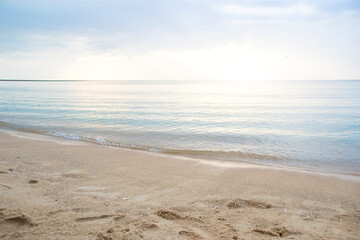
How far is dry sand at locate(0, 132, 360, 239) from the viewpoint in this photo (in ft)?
12.5

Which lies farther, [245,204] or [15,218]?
[245,204]

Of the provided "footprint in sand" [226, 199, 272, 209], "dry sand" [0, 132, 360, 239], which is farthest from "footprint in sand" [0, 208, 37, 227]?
"footprint in sand" [226, 199, 272, 209]

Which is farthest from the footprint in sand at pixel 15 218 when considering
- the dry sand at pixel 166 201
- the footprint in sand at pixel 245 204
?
the footprint in sand at pixel 245 204

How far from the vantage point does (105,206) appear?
4594 mm

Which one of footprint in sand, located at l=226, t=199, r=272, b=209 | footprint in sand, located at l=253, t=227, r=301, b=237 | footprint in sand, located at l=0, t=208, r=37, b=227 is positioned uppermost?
footprint in sand, located at l=0, t=208, r=37, b=227

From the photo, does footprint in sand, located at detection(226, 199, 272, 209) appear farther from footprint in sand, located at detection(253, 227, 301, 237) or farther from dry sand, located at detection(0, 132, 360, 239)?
footprint in sand, located at detection(253, 227, 301, 237)

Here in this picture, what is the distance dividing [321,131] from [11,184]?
Result: 54.5 ft

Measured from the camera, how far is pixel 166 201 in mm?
5000

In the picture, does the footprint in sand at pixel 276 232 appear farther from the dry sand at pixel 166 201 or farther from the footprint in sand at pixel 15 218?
the footprint in sand at pixel 15 218

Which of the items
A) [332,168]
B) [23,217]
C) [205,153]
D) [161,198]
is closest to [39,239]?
[23,217]

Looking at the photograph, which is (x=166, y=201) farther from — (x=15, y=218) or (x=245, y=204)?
(x=15, y=218)

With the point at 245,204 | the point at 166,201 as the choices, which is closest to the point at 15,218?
the point at 166,201

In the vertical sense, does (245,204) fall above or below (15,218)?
below

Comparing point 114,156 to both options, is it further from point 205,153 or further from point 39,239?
point 39,239
